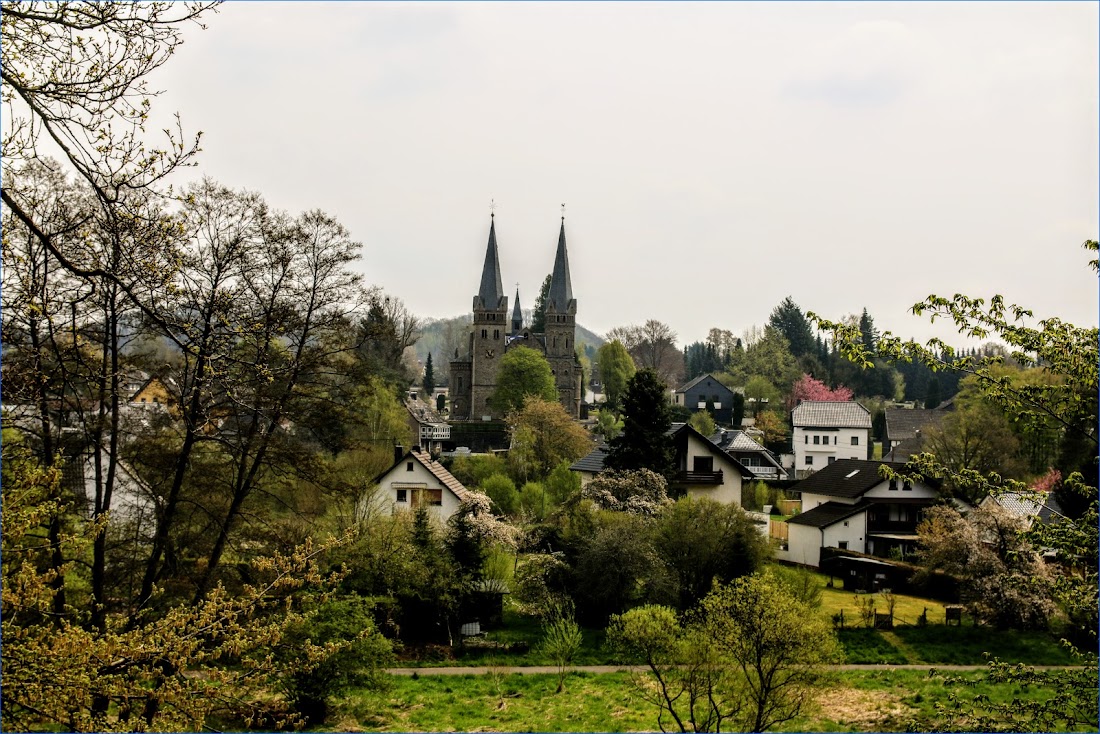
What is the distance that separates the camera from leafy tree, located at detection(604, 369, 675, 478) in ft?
104

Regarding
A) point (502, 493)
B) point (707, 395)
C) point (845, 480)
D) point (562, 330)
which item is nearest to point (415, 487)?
point (502, 493)

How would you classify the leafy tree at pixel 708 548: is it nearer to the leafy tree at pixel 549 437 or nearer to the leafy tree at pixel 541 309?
the leafy tree at pixel 549 437

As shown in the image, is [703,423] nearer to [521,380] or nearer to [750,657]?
[521,380]

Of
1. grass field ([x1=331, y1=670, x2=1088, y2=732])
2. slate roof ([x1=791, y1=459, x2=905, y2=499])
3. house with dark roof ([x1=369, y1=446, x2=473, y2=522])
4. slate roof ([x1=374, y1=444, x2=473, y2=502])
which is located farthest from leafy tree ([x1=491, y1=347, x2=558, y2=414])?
grass field ([x1=331, y1=670, x2=1088, y2=732])

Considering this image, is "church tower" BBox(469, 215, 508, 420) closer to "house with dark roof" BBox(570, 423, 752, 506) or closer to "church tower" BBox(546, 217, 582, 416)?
"church tower" BBox(546, 217, 582, 416)

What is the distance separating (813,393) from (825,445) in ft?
69.5

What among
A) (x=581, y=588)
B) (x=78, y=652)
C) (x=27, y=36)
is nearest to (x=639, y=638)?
(x=581, y=588)

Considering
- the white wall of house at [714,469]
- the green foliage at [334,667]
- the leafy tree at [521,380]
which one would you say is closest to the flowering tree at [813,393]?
the leafy tree at [521,380]

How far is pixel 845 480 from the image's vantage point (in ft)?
123

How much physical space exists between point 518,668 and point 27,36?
19.7m

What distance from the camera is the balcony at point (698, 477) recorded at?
34.1 meters

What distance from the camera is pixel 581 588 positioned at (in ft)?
83.8

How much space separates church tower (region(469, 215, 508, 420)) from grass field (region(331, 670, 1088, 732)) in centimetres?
5557

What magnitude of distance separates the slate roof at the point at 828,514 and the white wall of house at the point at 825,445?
72.6 ft
